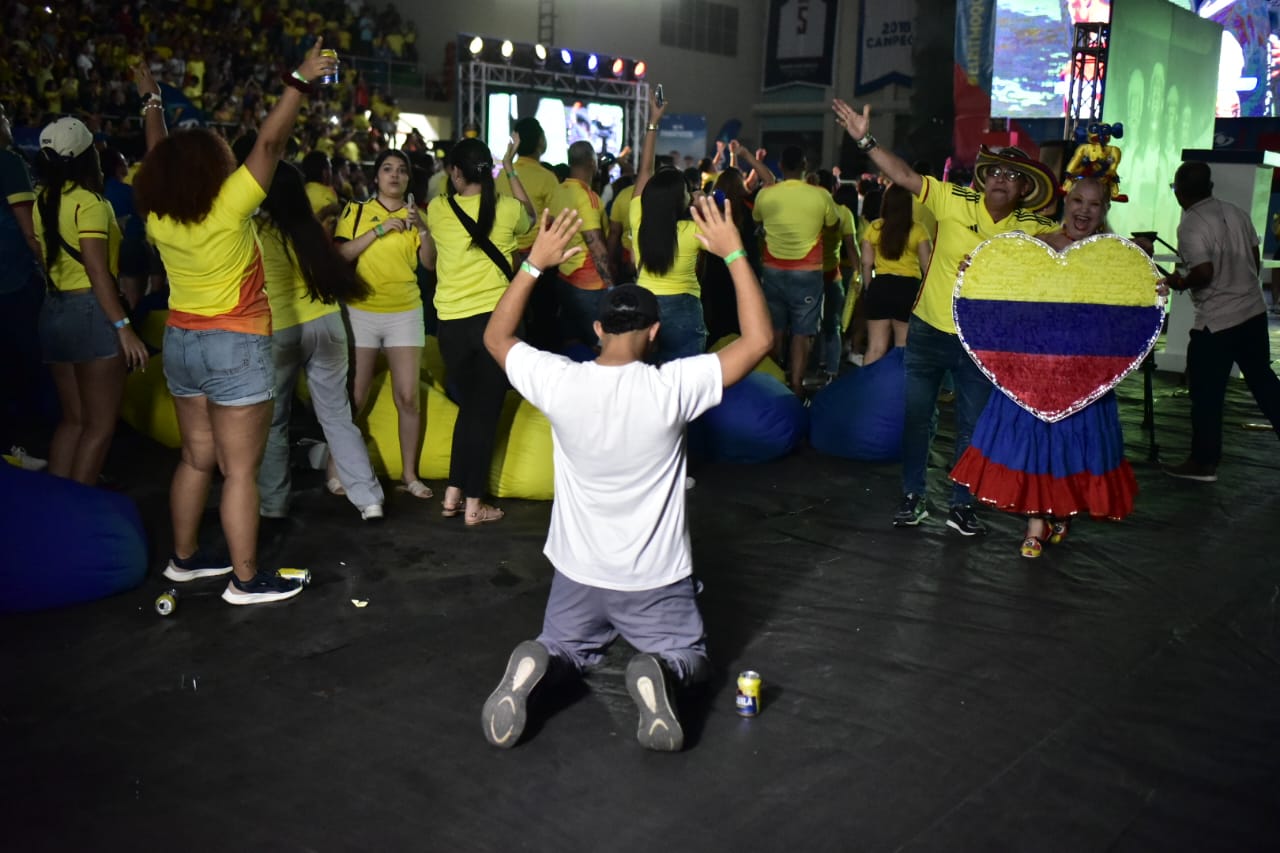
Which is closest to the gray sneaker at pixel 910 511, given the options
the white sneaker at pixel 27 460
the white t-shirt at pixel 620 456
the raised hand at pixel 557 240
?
the white t-shirt at pixel 620 456

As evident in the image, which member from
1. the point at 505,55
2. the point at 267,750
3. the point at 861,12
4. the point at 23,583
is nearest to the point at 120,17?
the point at 505,55

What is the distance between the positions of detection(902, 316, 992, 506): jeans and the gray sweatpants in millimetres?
2178

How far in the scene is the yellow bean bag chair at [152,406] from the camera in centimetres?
636

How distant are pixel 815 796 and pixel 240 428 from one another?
234 centimetres

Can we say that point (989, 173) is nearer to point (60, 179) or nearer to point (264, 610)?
point (264, 610)

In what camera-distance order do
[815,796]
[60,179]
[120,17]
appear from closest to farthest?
[815,796]
[60,179]
[120,17]

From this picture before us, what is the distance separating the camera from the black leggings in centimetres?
516

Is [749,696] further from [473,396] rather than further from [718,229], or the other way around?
[473,396]

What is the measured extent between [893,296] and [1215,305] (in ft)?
6.23

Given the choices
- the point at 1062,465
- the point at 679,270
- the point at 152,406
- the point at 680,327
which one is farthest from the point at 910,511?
the point at 152,406

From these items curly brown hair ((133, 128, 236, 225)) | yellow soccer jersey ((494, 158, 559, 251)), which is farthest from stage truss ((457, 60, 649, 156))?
curly brown hair ((133, 128, 236, 225))

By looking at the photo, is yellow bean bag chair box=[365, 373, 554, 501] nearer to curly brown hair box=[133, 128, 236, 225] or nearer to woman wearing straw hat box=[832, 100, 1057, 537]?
woman wearing straw hat box=[832, 100, 1057, 537]

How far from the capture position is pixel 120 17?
50.3ft

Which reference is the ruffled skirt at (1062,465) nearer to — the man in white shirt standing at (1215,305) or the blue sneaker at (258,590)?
the man in white shirt standing at (1215,305)
